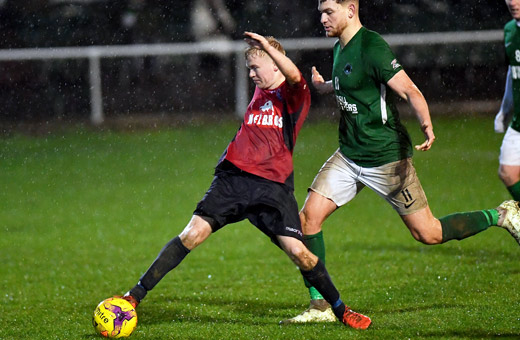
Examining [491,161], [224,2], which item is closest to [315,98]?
[224,2]

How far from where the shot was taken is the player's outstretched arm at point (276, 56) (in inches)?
202

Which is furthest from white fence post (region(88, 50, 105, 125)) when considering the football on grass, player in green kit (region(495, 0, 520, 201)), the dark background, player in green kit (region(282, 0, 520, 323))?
the football on grass

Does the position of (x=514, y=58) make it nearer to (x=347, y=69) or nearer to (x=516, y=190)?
(x=516, y=190)

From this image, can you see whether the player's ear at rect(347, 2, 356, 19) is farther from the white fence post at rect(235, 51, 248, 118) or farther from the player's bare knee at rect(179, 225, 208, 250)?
the white fence post at rect(235, 51, 248, 118)

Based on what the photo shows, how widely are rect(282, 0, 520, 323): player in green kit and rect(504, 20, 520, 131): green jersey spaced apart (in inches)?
55.2

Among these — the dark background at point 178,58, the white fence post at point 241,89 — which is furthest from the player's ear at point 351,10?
the dark background at point 178,58

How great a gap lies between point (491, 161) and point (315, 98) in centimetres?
648

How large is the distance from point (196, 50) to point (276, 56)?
48.0 ft

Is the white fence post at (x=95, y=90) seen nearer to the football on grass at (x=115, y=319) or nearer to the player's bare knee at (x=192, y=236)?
the player's bare knee at (x=192, y=236)

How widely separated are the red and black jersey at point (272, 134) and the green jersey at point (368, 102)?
11.7 inches

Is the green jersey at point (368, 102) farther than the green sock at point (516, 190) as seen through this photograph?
No

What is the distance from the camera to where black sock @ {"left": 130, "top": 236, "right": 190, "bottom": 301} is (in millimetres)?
5405

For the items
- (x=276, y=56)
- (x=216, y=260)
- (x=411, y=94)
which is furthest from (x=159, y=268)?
(x=216, y=260)

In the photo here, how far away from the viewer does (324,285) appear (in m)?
5.47
